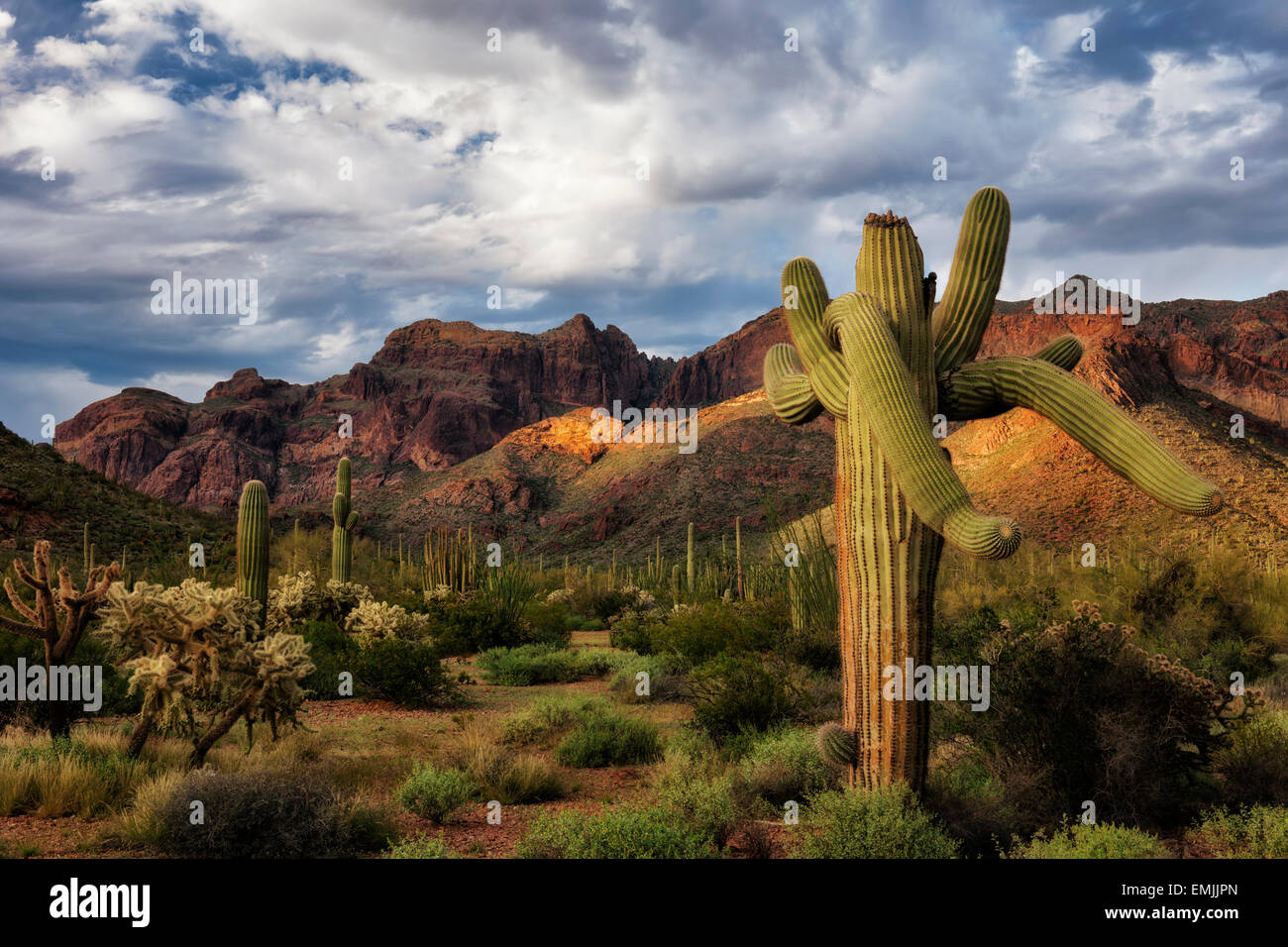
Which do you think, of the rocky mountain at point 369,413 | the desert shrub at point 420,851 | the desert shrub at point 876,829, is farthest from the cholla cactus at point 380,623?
the rocky mountain at point 369,413

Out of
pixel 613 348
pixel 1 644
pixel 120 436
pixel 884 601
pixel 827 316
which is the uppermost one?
pixel 613 348

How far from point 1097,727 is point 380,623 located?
11719 millimetres

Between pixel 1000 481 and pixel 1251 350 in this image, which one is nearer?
pixel 1000 481

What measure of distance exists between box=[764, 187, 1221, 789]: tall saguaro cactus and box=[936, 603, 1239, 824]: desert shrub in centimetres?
134

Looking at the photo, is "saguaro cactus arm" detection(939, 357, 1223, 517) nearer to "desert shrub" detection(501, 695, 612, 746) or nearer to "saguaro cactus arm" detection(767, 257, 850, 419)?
"saguaro cactus arm" detection(767, 257, 850, 419)

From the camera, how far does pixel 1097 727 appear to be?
21.7ft

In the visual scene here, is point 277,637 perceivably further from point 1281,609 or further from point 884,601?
point 1281,609

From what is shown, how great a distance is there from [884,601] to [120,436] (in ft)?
458

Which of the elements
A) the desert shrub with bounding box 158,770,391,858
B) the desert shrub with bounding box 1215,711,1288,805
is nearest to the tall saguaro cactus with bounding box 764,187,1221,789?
the desert shrub with bounding box 1215,711,1288,805

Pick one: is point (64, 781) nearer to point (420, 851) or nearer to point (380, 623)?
point (420, 851)

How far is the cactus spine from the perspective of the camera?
11.9m

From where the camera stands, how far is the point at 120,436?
12144 centimetres
